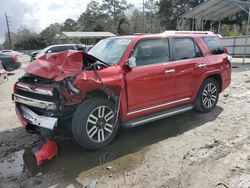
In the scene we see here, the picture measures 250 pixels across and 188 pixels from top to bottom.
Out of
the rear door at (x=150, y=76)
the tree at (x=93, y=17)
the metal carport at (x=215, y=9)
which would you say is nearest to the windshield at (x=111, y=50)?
the rear door at (x=150, y=76)

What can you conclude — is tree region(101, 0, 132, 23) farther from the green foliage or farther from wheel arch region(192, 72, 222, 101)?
wheel arch region(192, 72, 222, 101)

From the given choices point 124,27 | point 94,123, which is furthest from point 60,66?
point 124,27

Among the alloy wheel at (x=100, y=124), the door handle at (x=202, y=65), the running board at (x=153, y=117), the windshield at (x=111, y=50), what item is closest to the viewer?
the alloy wheel at (x=100, y=124)

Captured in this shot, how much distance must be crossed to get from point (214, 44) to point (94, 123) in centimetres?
370

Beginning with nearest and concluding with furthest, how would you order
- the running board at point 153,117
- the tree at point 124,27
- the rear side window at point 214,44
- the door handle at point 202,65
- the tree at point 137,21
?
the running board at point 153,117 < the door handle at point 202,65 < the rear side window at point 214,44 < the tree at point 124,27 < the tree at point 137,21

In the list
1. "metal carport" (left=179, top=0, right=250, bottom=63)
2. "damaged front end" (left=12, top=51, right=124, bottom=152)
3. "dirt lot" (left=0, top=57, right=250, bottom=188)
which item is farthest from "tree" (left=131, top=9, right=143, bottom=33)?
"damaged front end" (left=12, top=51, right=124, bottom=152)

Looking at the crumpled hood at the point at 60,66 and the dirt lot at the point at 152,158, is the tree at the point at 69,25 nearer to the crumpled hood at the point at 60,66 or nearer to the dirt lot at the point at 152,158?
the dirt lot at the point at 152,158

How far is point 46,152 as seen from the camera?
402 centimetres

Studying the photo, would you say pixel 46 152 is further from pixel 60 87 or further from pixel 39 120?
pixel 60 87

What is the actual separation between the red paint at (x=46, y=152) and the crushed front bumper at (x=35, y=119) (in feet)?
1.14

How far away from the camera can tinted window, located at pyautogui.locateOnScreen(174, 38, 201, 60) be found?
5398 millimetres

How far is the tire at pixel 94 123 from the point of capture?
13.1ft

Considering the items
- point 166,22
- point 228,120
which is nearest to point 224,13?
point 166,22

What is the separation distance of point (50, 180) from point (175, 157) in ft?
6.13
